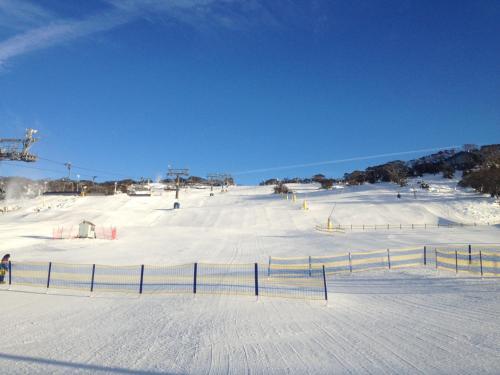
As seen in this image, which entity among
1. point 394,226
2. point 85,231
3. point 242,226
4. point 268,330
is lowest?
point 268,330

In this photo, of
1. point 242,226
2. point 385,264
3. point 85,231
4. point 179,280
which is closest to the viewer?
point 179,280

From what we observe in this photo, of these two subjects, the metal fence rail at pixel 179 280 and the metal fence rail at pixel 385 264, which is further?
the metal fence rail at pixel 385 264

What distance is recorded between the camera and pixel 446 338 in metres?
8.09

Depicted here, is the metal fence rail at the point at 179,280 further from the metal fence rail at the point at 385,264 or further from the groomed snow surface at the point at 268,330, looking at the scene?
the groomed snow surface at the point at 268,330

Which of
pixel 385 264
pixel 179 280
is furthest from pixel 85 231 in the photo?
pixel 385 264

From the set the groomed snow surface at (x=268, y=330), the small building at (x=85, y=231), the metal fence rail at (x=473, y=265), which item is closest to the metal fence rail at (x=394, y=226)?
the metal fence rail at (x=473, y=265)

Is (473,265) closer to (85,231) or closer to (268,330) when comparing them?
Result: (268,330)

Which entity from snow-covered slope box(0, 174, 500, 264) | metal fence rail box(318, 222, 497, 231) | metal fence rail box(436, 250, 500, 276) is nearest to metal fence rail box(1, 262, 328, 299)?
snow-covered slope box(0, 174, 500, 264)

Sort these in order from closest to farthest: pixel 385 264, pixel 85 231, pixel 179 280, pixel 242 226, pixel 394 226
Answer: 1. pixel 179 280
2. pixel 385 264
3. pixel 85 231
4. pixel 394 226
5. pixel 242 226

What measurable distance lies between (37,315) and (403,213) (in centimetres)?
5458

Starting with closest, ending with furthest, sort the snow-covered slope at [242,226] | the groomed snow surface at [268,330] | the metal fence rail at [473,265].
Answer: the groomed snow surface at [268,330] < the metal fence rail at [473,265] < the snow-covered slope at [242,226]

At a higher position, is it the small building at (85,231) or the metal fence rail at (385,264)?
the small building at (85,231)

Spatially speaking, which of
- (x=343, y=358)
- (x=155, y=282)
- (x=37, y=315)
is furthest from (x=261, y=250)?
(x=343, y=358)

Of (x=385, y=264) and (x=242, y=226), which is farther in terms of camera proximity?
(x=242, y=226)
